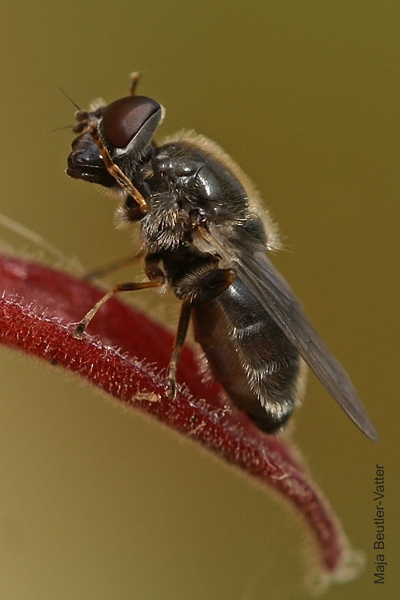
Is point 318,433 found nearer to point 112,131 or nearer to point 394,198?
point 394,198

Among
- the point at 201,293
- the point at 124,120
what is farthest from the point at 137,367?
the point at 124,120

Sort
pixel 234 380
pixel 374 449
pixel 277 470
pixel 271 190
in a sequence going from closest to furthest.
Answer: pixel 277 470
pixel 234 380
pixel 374 449
pixel 271 190

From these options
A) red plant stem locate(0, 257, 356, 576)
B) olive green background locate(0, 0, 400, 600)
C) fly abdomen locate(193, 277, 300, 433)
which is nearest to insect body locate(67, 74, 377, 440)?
fly abdomen locate(193, 277, 300, 433)

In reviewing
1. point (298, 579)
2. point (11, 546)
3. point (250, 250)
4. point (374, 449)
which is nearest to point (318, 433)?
point (374, 449)

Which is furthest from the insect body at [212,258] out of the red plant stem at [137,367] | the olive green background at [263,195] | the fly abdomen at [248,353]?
the olive green background at [263,195]

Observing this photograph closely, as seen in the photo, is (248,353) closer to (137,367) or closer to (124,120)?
(137,367)

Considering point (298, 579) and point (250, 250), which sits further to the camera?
point (298, 579)
